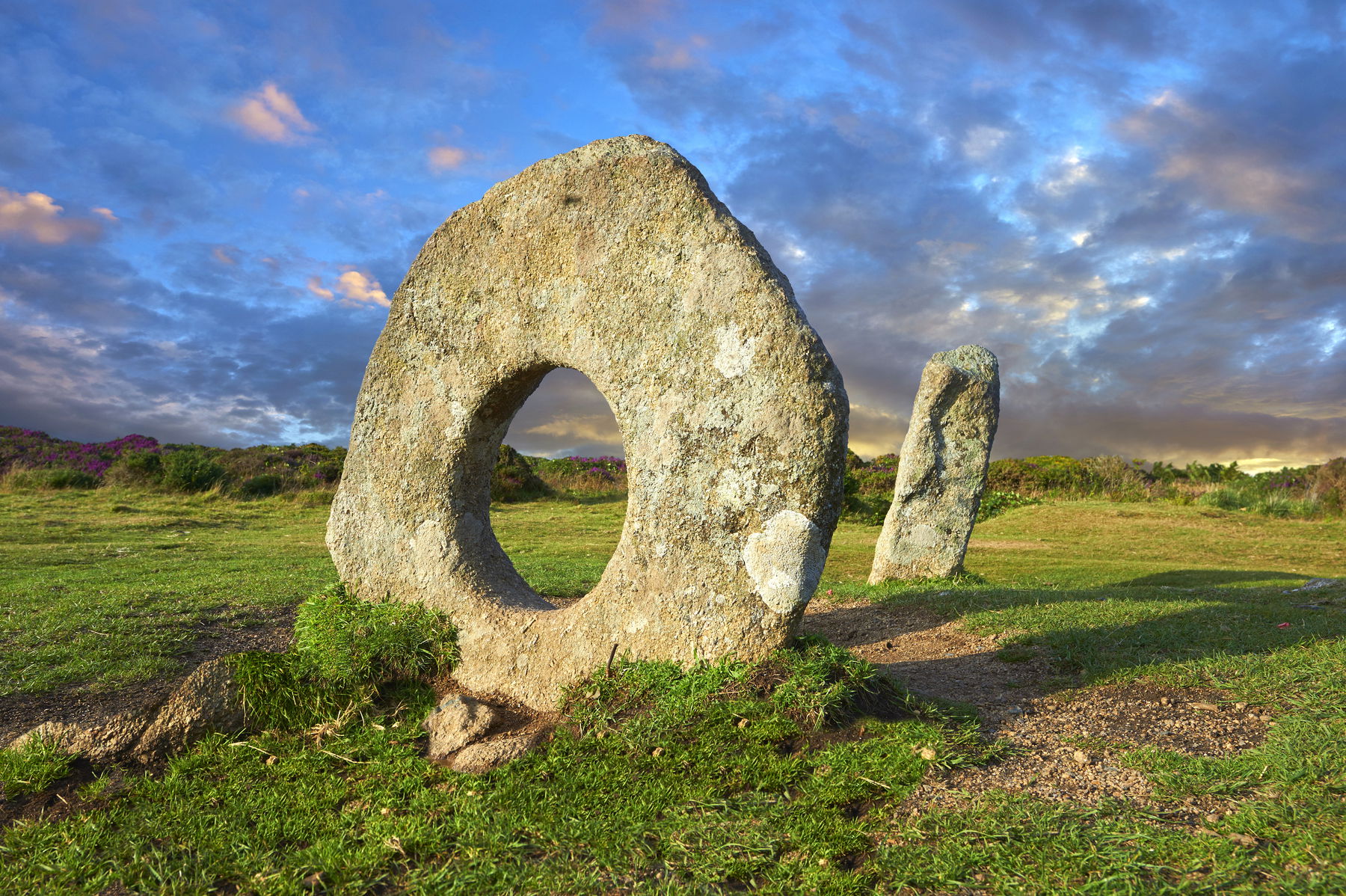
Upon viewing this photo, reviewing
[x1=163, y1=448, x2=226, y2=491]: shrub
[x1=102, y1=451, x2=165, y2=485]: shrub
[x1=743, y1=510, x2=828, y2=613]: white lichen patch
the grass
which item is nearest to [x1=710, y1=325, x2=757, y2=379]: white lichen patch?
[x1=743, y1=510, x2=828, y2=613]: white lichen patch

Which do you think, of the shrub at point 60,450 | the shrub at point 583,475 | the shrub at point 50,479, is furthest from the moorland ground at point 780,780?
the shrub at point 60,450

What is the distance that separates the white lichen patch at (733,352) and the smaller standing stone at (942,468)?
7326 mm

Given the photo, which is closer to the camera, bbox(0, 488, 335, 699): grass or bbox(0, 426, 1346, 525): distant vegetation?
bbox(0, 488, 335, 699): grass

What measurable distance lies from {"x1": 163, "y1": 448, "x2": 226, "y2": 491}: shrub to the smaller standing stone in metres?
21.0

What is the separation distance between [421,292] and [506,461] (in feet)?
67.0

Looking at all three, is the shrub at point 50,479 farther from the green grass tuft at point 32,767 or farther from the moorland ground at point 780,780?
the green grass tuft at point 32,767

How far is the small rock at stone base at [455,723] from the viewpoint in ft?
15.7

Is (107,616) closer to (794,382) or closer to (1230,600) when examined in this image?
(794,382)

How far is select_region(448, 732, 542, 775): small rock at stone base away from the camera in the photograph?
14.7ft

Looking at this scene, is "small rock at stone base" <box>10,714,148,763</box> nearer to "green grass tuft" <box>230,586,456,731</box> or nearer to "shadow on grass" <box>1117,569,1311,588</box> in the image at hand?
"green grass tuft" <box>230,586,456,731</box>

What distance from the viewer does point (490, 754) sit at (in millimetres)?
4535

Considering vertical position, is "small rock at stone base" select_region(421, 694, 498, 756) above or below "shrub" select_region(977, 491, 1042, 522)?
below

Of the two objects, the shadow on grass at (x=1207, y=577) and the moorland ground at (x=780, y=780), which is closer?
the moorland ground at (x=780, y=780)

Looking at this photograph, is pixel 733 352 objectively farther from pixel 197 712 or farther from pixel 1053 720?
pixel 197 712
